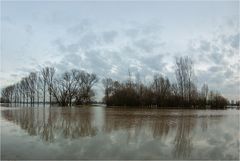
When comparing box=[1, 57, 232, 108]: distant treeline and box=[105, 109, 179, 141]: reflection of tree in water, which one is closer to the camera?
box=[105, 109, 179, 141]: reflection of tree in water

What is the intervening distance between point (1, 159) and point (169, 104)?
6552 centimetres

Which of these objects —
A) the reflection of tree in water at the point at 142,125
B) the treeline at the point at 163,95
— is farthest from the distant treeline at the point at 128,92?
the reflection of tree in water at the point at 142,125

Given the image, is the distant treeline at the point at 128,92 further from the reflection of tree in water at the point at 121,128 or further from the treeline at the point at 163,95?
the reflection of tree in water at the point at 121,128

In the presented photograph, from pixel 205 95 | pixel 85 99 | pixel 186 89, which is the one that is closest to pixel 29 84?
pixel 85 99

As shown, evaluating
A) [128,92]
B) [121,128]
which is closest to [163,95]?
[128,92]

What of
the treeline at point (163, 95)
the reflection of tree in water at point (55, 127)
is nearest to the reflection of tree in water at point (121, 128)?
the reflection of tree in water at point (55, 127)

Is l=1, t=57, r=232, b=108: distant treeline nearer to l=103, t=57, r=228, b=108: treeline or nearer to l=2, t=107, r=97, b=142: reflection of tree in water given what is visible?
l=103, t=57, r=228, b=108: treeline

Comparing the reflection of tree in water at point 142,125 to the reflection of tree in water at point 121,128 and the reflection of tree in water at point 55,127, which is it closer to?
the reflection of tree in water at point 121,128

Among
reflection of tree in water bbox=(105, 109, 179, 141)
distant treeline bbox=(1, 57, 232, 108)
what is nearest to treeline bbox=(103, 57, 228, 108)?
distant treeline bbox=(1, 57, 232, 108)

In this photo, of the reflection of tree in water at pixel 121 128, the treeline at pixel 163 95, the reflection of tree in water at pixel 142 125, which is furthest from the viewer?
the treeline at pixel 163 95

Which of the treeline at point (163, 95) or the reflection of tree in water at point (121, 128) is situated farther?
the treeline at point (163, 95)

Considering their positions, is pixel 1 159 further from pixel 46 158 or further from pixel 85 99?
pixel 85 99

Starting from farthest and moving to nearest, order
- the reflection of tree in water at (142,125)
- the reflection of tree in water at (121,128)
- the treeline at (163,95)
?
the treeline at (163,95), the reflection of tree in water at (142,125), the reflection of tree in water at (121,128)

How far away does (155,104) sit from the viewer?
73.4 m
